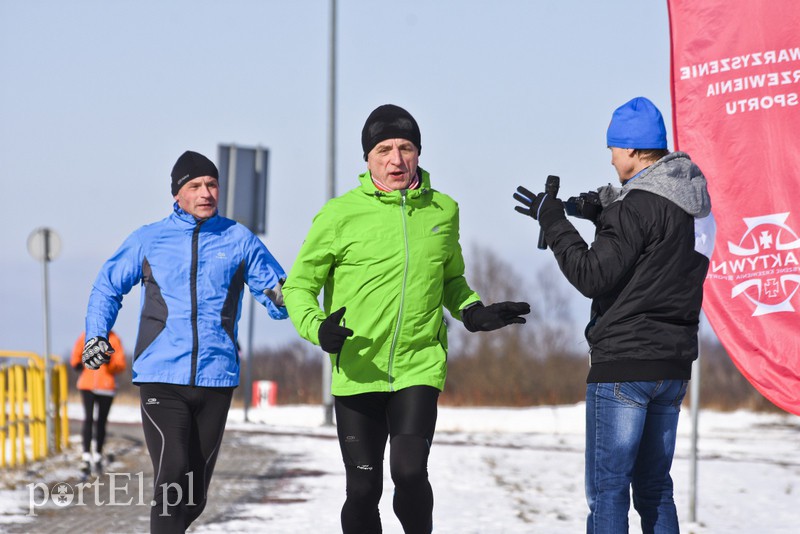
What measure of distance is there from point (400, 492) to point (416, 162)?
1.45 m

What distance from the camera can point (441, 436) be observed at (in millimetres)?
19188

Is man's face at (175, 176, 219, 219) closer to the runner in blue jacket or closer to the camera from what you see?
the runner in blue jacket

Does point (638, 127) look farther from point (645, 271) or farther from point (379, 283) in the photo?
point (379, 283)

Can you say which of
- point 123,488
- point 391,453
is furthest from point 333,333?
point 123,488

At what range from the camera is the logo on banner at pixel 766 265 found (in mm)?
6402

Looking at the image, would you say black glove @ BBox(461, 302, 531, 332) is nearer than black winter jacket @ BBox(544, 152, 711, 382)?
No

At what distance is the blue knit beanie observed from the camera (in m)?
4.99

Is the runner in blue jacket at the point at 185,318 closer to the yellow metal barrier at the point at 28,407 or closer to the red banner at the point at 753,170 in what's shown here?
the red banner at the point at 753,170

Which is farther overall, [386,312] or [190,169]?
[190,169]

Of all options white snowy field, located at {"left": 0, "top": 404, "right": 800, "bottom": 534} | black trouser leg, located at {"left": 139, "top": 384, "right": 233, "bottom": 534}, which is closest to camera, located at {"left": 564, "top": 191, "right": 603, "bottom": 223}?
black trouser leg, located at {"left": 139, "top": 384, "right": 233, "bottom": 534}

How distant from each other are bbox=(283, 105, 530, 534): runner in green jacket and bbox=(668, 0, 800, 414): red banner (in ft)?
5.81

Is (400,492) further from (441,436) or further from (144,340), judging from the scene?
(441,436)

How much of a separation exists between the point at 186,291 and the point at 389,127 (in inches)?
52.6

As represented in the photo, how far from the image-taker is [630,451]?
16.0ft
